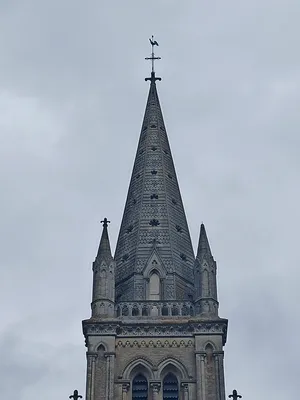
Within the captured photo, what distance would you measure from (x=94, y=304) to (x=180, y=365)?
4.76 meters

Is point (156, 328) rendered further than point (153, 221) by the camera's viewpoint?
No

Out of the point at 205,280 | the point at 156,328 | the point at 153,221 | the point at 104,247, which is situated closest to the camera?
the point at 156,328

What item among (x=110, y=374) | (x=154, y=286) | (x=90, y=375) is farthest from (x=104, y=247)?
(x=90, y=375)

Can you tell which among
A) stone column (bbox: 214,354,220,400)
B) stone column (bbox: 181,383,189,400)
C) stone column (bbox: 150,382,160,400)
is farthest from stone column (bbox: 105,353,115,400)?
stone column (bbox: 214,354,220,400)

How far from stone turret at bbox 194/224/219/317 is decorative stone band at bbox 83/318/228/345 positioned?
2.62 ft

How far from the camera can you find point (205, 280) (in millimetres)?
54562

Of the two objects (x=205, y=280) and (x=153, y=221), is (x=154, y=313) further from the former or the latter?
(x=153, y=221)

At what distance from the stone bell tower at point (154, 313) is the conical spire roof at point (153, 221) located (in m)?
0.05

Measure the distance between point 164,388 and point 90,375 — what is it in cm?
313

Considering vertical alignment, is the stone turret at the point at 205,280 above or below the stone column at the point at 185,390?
above

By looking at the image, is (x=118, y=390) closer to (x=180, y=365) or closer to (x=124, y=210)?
(x=180, y=365)

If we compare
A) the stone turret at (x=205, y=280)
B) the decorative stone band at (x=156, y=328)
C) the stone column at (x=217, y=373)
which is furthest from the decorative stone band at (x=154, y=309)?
the stone column at (x=217, y=373)

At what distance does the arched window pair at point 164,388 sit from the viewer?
5144cm

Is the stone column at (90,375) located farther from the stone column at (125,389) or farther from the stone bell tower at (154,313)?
the stone column at (125,389)
